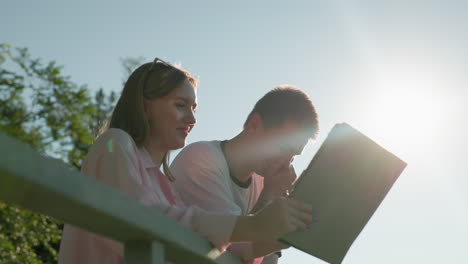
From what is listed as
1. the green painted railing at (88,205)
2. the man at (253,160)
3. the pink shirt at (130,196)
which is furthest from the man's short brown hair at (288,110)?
the green painted railing at (88,205)

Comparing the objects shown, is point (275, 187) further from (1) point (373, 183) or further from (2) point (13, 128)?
(2) point (13, 128)

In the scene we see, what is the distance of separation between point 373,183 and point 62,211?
47.3 inches

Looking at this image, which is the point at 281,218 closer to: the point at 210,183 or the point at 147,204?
the point at 147,204

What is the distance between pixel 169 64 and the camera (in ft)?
8.43

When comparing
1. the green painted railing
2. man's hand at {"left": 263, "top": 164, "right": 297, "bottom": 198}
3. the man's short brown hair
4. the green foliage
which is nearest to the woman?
the green painted railing

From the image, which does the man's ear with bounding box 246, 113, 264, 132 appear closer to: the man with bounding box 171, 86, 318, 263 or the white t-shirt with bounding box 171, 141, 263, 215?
the man with bounding box 171, 86, 318, 263

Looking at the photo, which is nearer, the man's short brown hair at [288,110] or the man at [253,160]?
the man at [253,160]

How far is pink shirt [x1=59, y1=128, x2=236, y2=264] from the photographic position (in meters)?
1.61

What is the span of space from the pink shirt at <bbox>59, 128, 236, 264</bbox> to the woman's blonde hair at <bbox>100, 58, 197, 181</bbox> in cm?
43

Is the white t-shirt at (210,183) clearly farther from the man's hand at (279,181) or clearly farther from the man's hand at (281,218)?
the man's hand at (281,218)

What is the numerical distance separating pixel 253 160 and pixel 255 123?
382 mm

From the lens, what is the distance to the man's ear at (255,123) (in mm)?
3377

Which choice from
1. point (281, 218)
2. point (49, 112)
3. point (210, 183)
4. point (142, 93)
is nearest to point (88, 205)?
point (281, 218)

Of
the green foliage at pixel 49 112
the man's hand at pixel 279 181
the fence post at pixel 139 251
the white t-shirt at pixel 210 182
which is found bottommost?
the green foliage at pixel 49 112
